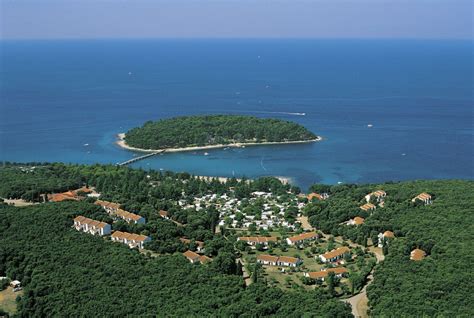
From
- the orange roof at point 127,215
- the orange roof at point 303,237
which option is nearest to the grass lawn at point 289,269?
the orange roof at point 303,237

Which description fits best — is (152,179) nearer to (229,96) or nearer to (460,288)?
(460,288)

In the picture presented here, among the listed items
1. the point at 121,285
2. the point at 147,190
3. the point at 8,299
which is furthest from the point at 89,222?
the point at 147,190

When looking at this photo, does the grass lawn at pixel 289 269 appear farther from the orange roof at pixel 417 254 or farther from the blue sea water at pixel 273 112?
the blue sea water at pixel 273 112

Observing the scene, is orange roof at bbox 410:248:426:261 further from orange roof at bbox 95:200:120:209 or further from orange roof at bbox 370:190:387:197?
orange roof at bbox 95:200:120:209

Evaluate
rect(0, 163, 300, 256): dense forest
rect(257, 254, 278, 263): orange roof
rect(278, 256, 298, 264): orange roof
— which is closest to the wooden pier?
rect(0, 163, 300, 256): dense forest

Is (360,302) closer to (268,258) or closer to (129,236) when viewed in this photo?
(268,258)

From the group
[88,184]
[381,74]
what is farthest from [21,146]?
[381,74]
